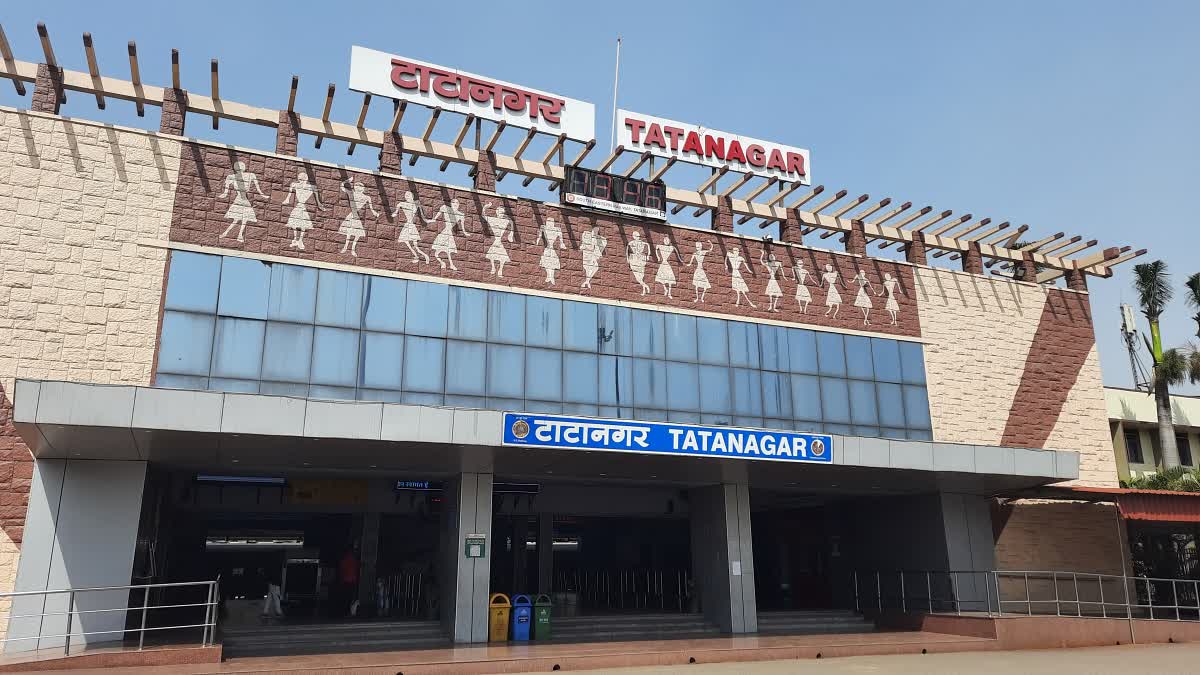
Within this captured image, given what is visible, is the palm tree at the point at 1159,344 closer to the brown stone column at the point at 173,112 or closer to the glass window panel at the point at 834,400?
Answer: the glass window panel at the point at 834,400

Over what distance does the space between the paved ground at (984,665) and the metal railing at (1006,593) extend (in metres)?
4.42

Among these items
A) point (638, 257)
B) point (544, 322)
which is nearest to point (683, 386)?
point (638, 257)

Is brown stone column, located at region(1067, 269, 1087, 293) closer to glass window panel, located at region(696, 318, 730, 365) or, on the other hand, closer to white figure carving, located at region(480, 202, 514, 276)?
glass window panel, located at region(696, 318, 730, 365)

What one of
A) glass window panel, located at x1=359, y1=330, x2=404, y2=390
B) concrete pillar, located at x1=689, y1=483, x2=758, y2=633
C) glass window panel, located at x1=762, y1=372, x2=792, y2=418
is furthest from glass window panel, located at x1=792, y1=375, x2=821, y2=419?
glass window panel, located at x1=359, y1=330, x2=404, y2=390

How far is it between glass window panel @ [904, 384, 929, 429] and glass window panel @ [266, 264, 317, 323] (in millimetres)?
16665

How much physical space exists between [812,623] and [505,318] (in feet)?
37.6

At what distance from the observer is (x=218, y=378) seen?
18641 millimetres

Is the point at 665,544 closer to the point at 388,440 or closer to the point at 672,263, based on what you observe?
the point at 672,263

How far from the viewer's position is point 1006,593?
24359 mm

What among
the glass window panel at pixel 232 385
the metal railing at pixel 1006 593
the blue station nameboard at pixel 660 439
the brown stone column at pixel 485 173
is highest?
the brown stone column at pixel 485 173

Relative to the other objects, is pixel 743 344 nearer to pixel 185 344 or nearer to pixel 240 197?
pixel 240 197

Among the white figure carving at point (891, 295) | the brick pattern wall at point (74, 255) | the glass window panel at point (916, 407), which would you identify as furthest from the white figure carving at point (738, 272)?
the brick pattern wall at point (74, 255)

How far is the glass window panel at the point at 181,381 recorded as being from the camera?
1819 centimetres

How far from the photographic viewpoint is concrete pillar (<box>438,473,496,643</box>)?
18.8 m
